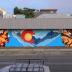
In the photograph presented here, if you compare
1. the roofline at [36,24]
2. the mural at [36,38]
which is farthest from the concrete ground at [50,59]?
the roofline at [36,24]

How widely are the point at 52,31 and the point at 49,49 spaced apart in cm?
257

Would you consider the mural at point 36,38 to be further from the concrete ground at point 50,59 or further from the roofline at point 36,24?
the concrete ground at point 50,59

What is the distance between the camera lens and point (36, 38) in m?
40.7

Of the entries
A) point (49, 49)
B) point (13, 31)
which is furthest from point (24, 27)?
point (49, 49)

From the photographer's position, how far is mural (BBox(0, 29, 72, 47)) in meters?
40.4

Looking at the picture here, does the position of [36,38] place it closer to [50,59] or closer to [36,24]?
[36,24]

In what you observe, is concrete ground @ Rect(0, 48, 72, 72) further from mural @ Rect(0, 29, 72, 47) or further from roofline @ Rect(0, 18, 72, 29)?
roofline @ Rect(0, 18, 72, 29)

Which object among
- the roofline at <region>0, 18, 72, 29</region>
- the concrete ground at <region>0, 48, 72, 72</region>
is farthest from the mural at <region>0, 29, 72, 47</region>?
the concrete ground at <region>0, 48, 72, 72</region>

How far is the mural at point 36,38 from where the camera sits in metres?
40.4

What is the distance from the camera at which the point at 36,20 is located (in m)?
42.8

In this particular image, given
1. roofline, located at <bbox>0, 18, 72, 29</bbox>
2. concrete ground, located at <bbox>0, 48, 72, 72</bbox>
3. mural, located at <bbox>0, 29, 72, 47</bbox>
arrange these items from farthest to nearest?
roofline, located at <bbox>0, 18, 72, 29</bbox> < mural, located at <bbox>0, 29, 72, 47</bbox> < concrete ground, located at <bbox>0, 48, 72, 72</bbox>

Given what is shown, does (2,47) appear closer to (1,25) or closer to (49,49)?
(1,25)

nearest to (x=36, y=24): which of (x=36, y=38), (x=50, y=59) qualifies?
(x=36, y=38)

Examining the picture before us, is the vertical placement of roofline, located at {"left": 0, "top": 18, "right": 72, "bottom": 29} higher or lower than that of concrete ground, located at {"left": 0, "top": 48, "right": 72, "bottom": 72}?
higher
